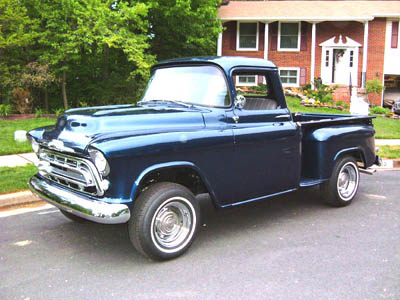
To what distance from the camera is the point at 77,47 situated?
1603cm

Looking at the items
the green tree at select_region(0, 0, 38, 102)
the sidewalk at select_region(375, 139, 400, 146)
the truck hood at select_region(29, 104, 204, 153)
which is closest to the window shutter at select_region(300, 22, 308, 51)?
the sidewalk at select_region(375, 139, 400, 146)

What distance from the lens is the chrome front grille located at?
375 cm

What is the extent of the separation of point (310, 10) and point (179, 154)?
24809mm

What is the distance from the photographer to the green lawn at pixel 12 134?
9.09 metres

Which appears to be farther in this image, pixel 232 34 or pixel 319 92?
pixel 232 34

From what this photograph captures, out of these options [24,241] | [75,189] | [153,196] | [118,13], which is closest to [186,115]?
[153,196]

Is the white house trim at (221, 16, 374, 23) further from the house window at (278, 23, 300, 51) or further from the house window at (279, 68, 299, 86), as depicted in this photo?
the house window at (279, 68, 299, 86)

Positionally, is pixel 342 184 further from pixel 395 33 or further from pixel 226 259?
pixel 395 33

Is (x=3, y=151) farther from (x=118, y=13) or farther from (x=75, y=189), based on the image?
(x=118, y=13)

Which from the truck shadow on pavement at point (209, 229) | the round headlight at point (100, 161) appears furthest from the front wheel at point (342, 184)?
the round headlight at point (100, 161)

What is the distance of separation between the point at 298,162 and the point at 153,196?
216 centimetres

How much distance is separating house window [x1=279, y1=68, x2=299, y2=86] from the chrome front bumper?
75.5ft

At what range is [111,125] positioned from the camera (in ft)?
13.1

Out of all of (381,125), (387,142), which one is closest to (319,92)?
(381,125)
